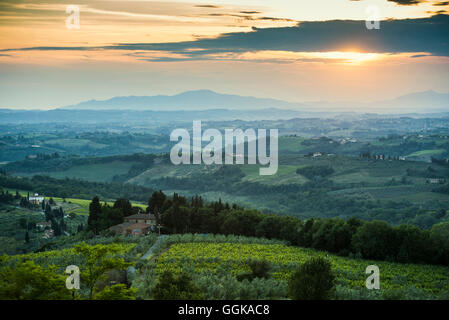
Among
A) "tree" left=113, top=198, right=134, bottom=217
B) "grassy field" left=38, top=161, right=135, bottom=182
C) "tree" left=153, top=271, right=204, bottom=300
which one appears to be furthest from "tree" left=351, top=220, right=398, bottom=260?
"grassy field" left=38, top=161, right=135, bottom=182

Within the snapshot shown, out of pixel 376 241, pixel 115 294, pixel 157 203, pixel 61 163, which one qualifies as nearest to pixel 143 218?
pixel 157 203

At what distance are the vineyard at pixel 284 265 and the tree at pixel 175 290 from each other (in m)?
8.71

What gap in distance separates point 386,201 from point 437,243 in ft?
221

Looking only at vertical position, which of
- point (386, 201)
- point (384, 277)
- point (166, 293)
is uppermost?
point (166, 293)

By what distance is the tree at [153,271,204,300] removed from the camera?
70.9 feet

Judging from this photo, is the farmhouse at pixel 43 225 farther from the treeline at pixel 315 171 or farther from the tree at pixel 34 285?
the treeline at pixel 315 171

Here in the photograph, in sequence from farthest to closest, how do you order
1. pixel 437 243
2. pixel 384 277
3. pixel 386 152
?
pixel 386 152 < pixel 437 243 < pixel 384 277

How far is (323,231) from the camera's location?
45688 millimetres

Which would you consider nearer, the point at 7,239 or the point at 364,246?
the point at 364,246

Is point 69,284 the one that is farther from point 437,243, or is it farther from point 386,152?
point 386,152

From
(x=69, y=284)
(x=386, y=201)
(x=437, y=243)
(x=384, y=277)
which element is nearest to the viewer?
(x=69, y=284)

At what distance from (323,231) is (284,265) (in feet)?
37.9
